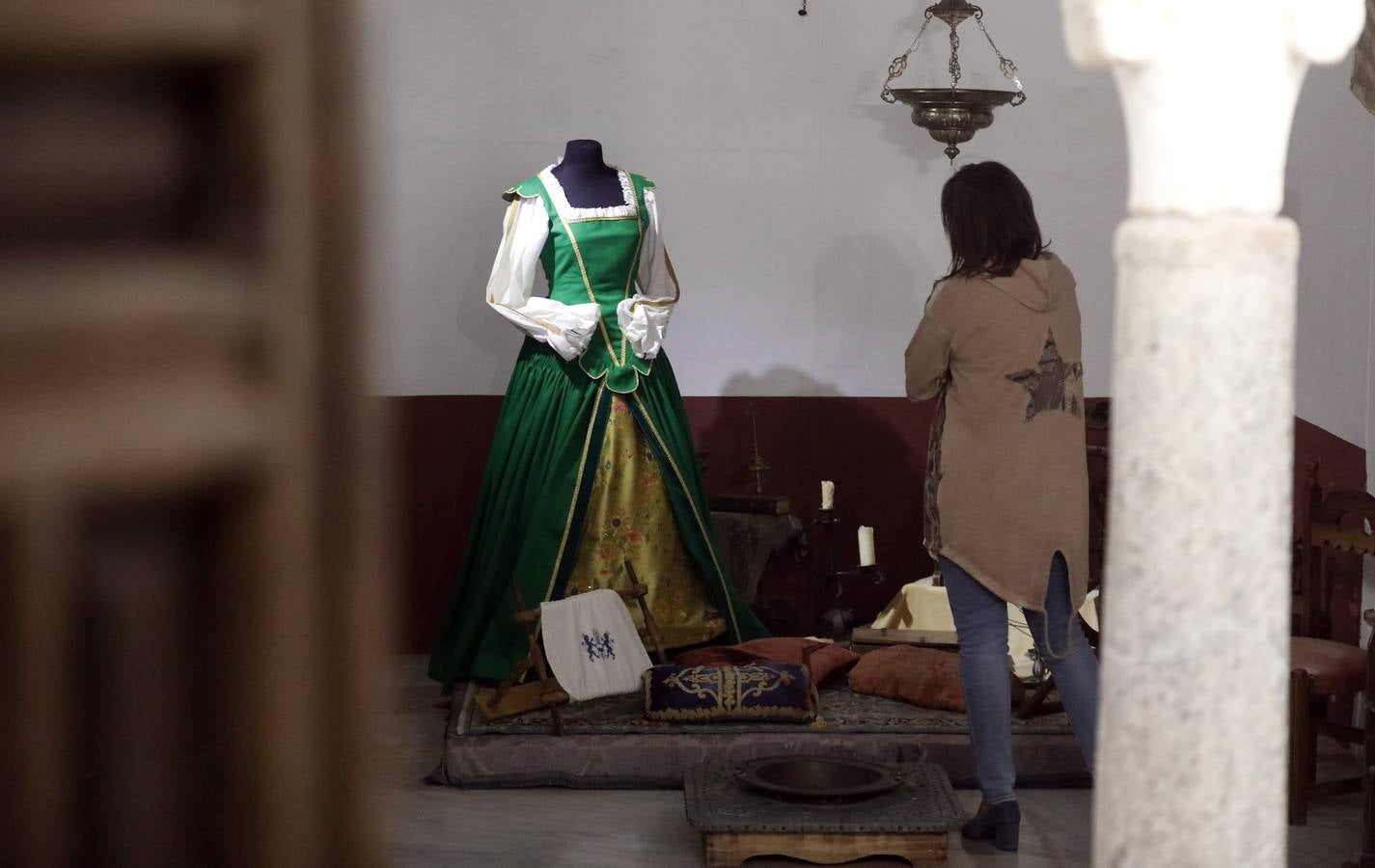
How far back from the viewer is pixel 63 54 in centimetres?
39

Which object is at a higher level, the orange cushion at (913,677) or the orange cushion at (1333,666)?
the orange cushion at (1333,666)

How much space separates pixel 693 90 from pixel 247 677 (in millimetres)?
5150

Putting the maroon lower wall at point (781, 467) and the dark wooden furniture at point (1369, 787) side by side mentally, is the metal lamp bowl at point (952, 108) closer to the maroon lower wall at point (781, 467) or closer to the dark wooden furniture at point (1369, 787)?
the maroon lower wall at point (781, 467)

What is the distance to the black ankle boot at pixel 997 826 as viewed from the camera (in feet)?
11.4

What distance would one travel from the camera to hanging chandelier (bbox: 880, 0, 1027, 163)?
5.04 meters

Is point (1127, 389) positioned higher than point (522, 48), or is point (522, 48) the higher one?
point (522, 48)

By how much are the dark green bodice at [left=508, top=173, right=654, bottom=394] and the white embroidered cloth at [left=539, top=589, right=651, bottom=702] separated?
68 cm

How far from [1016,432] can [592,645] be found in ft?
5.57

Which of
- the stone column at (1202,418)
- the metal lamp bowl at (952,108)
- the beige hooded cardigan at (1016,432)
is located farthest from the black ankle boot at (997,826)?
the metal lamp bowl at (952,108)

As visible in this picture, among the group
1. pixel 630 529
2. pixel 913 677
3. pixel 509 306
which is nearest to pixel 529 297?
pixel 509 306

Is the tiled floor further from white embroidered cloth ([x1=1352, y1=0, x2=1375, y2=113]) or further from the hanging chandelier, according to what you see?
the hanging chandelier

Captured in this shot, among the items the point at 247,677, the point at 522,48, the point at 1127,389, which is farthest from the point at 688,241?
the point at 247,677

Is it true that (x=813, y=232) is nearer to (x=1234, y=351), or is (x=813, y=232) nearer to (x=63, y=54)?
(x=1234, y=351)

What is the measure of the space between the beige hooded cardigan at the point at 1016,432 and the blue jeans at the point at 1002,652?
2.1 inches
